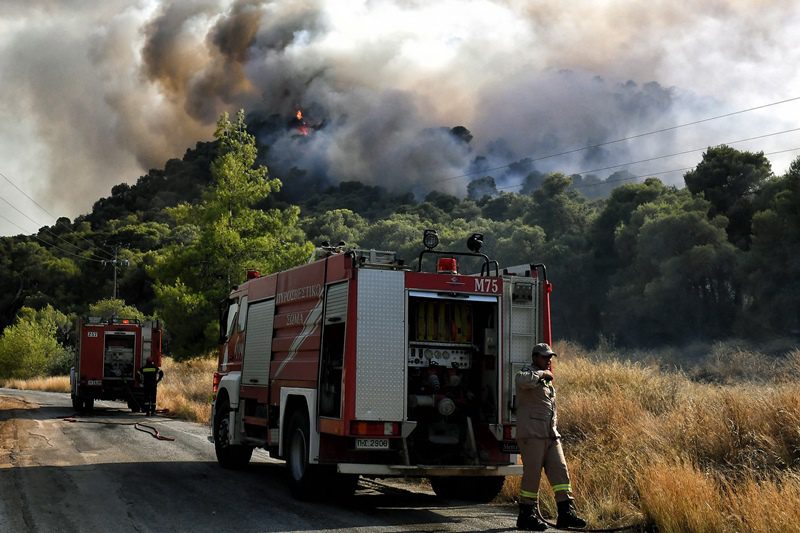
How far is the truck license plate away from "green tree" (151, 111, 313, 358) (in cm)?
1968

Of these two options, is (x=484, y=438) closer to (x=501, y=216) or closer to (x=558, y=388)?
(x=558, y=388)

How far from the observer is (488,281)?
9.69 m

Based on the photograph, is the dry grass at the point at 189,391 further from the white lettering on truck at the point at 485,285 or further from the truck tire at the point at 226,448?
the white lettering on truck at the point at 485,285

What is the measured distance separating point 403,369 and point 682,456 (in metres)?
3.45

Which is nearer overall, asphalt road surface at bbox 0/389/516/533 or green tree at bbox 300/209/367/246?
asphalt road surface at bbox 0/389/516/533

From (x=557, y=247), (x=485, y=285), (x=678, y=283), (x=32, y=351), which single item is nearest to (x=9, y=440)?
(x=485, y=285)

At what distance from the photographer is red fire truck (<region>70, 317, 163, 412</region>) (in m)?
26.6

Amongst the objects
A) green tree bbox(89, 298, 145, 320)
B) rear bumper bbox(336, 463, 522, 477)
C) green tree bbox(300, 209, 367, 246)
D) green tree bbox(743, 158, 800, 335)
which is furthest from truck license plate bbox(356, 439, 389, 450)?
green tree bbox(300, 209, 367, 246)

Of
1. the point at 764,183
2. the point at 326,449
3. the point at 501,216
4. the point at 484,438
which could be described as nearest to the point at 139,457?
the point at 326,449

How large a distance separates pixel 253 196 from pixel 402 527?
22.5 m

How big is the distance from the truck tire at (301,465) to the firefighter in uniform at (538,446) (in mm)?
2538

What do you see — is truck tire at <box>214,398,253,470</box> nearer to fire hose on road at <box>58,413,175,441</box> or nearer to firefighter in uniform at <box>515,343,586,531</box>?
fire hose on road at <box>58,413,175,441</box>

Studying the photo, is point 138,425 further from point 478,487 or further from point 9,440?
point 478,487

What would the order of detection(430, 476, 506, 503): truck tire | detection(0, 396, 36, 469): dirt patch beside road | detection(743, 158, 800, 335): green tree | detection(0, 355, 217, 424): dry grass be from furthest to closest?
detection(743, 158, 800, 335): green tree, detection(0, 355, 217, 424): dry grass, detection(0, 396, 36, 469): dirt patch beside road, detection(430, 476, 506, 503): truck tire
